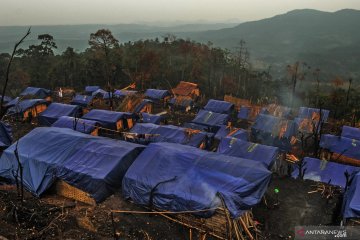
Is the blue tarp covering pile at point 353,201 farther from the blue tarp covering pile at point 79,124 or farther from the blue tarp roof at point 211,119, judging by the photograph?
the blue tarp covering pile at point 79,124

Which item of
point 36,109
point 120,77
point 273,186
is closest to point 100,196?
point 273,186

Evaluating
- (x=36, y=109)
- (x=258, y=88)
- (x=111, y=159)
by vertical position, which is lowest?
(x=258, y=88)

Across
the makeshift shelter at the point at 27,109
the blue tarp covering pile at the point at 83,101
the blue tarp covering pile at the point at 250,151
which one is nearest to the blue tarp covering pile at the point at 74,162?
the blue tarp covering pile at the point at 250,151

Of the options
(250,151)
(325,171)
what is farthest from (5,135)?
(325,171)

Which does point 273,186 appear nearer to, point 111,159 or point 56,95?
point 111,159

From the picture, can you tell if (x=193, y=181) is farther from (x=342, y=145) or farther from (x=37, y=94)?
(x=37, y=94)

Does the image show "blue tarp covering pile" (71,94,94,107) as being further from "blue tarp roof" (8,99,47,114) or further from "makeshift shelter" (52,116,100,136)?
"makeshift shelter" (52,116,100,136)
